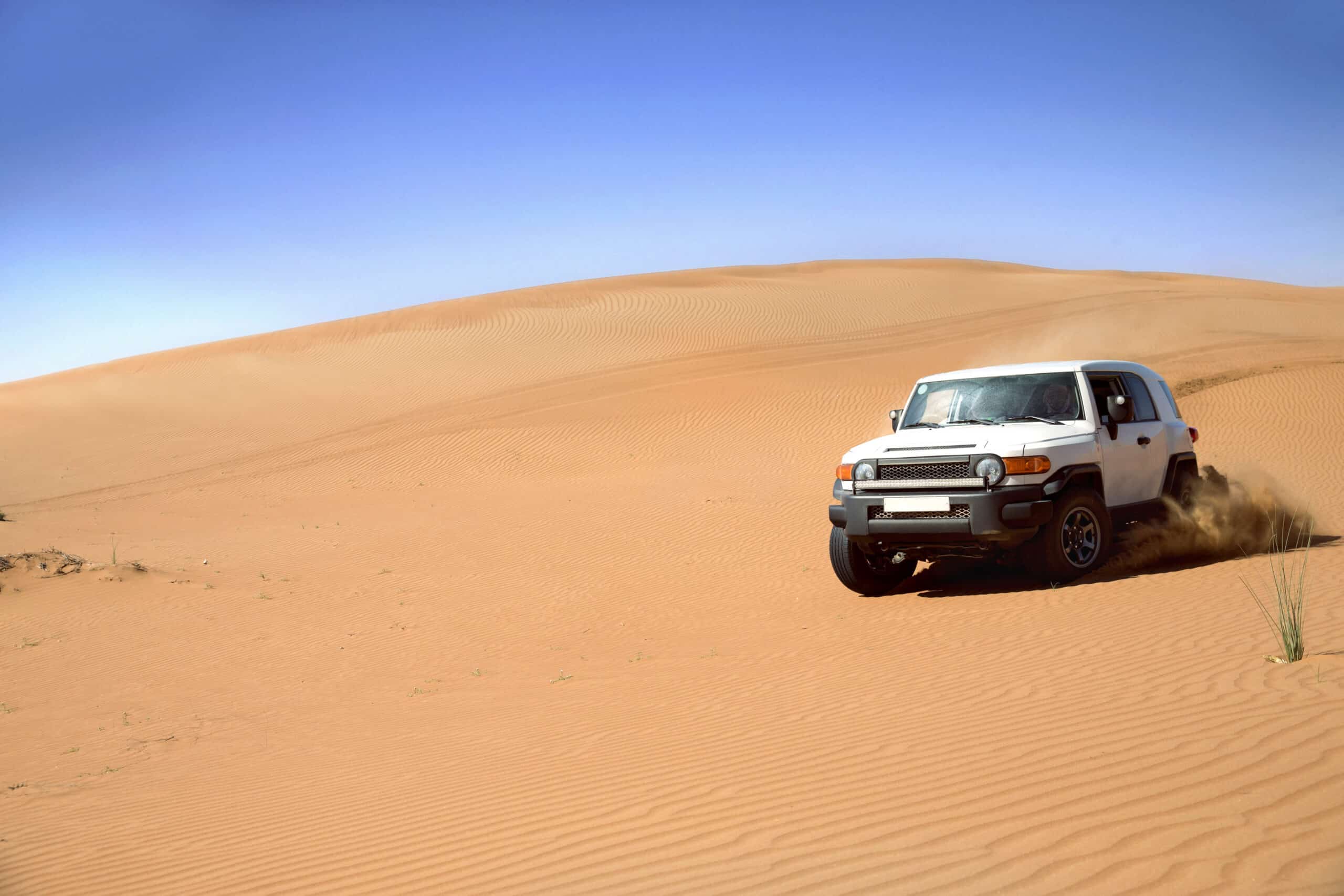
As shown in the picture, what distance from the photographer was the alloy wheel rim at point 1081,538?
28.8ft

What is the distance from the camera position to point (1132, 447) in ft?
30.3

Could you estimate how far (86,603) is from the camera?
12.9 m

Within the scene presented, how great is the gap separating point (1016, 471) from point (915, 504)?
0.87m

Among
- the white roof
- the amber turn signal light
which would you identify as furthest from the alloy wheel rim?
the white roof

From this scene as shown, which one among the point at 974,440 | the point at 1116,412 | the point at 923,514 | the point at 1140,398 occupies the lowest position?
the point at 923,514

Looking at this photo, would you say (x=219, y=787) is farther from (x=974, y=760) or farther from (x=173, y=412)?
(x=173, y=412)

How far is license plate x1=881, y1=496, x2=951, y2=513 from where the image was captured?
27.8 feet

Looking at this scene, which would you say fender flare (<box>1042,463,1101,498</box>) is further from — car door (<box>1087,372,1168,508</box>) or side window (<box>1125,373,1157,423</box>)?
side window (<box>1125,373,1157,423</box>)

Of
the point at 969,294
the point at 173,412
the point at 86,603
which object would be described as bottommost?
the point at 86,603

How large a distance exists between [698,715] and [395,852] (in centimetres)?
232

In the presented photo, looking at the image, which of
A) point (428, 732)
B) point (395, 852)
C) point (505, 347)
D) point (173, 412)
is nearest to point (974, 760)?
point (395, 852)

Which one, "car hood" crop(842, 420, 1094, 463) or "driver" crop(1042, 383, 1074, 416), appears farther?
"driver" crop(1042, 383, 1074, 416)

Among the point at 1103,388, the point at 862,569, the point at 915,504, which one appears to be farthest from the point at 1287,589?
the point at 862,569

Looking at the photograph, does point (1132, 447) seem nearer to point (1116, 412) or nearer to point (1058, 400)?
point (1116, 412)
